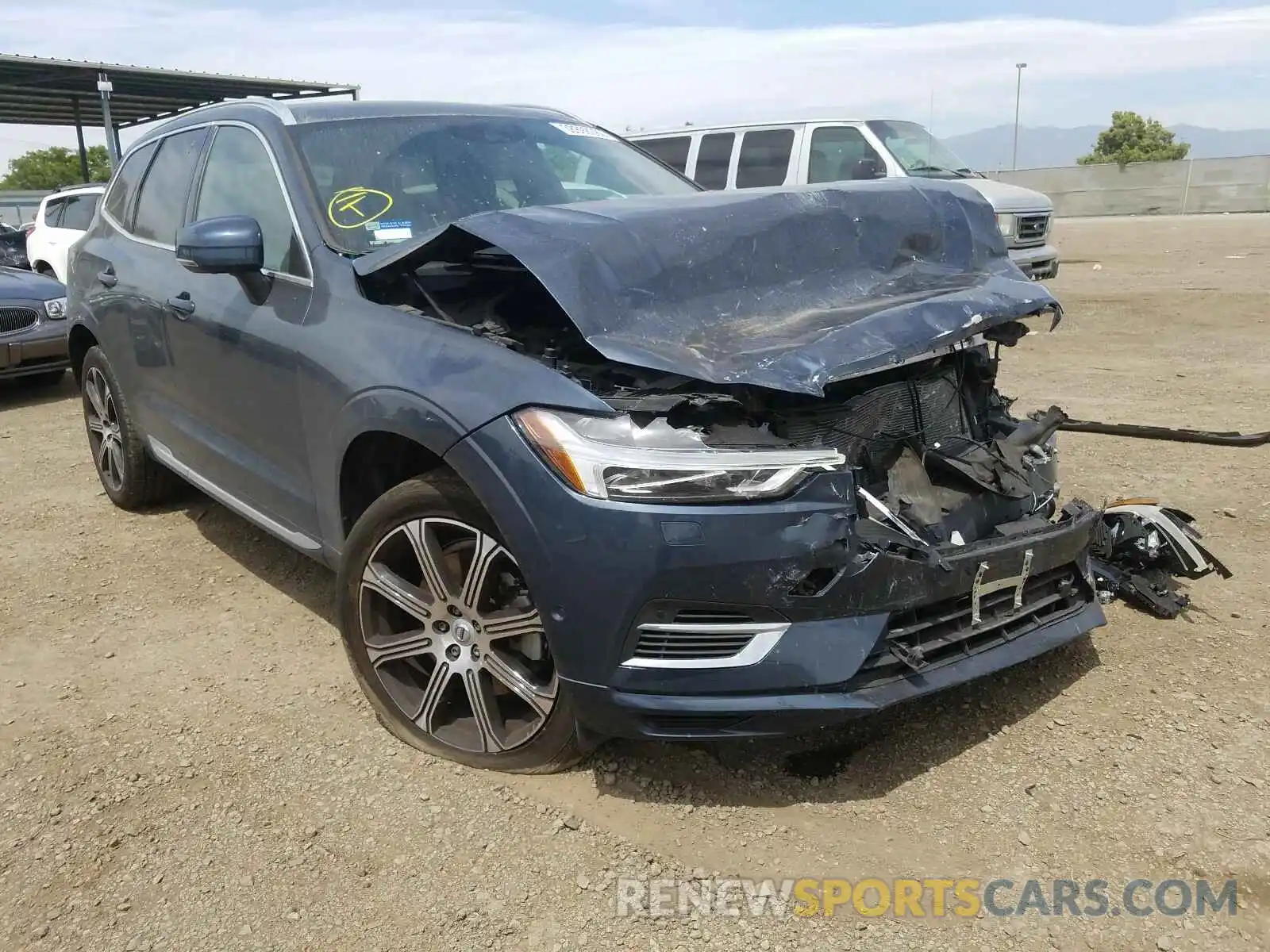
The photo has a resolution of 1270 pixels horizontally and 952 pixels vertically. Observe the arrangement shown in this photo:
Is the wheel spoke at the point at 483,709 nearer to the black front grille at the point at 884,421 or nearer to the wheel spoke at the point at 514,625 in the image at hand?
the wheel spoke at the point at 514,625

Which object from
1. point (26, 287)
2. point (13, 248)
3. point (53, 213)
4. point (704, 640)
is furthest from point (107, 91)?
point (704, 640)

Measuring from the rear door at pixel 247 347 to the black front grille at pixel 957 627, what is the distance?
1.89 metres

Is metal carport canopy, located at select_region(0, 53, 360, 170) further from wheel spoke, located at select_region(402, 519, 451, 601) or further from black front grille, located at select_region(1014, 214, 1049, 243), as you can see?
wheel spoke, located at select_region(402, 519, 451, 601)

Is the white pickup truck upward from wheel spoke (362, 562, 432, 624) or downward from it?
upward

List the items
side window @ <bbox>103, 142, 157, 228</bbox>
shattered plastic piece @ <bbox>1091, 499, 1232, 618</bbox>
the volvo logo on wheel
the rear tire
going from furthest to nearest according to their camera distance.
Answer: the rear tire < side window @ <bbox>103, 142, 157, 228</bbox> < shattered plastic piece @ <bbox>1091, 499, 1232, 618</bbox> < the volvo logo on wheel

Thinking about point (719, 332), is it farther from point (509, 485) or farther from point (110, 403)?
point (110, 403)

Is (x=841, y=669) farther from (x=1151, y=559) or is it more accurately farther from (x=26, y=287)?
(x=26, y=287)

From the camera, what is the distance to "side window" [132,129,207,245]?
4.21 meters

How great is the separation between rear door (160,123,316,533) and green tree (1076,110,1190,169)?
63.4 meters

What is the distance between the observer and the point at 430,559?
2760mm

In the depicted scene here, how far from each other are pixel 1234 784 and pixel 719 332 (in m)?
Answer: 1.82

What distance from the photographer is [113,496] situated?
5.23m

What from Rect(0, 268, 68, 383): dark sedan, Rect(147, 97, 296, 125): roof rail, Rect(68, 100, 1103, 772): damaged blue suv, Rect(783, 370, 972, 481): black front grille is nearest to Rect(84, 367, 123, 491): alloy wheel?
Rect(68, 100, 1103, 772): damaged blue suv

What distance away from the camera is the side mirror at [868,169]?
33.0 ft
